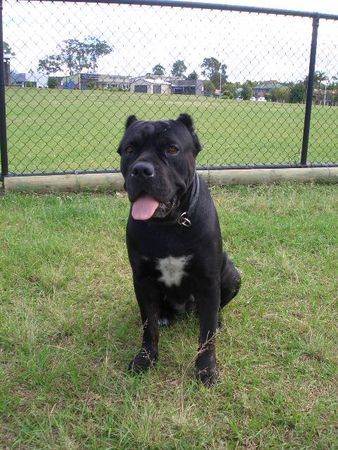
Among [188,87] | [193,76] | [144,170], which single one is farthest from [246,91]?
[144,170]

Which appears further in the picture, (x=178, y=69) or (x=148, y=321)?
(x=178, y=69)

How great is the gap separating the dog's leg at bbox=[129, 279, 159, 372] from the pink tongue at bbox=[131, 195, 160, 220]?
15.7 inches

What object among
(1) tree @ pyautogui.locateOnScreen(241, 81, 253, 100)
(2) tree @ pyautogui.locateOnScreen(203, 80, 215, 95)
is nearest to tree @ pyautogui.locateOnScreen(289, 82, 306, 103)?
(1) tree @ pyautogui.locateOnScreen(241, 81, 253, 100)

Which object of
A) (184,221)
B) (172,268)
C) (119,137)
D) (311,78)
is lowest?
(172,268)

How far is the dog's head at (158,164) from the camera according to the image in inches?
80.8

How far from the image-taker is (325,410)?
2.05 meters

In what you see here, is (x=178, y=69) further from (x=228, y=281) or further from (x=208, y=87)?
(x=228, y=281)

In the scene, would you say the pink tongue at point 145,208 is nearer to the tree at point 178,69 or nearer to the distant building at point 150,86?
the tree at point 178,69

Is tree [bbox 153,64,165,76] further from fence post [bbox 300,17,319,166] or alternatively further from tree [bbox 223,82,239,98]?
fence post [bbox 300,17,319,166]

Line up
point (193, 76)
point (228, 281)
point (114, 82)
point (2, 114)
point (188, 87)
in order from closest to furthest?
1. point (228, 281)
2. point (2, 114)
3. point (114, 82)
4. point (188, 87)
5. point (193, 76)

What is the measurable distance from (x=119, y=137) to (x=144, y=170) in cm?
744

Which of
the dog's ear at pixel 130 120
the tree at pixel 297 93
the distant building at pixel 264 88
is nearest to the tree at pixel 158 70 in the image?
the distant building at pixel 264 88

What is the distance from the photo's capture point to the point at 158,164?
2092mm

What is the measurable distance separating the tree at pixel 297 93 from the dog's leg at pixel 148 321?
5.48 meters
